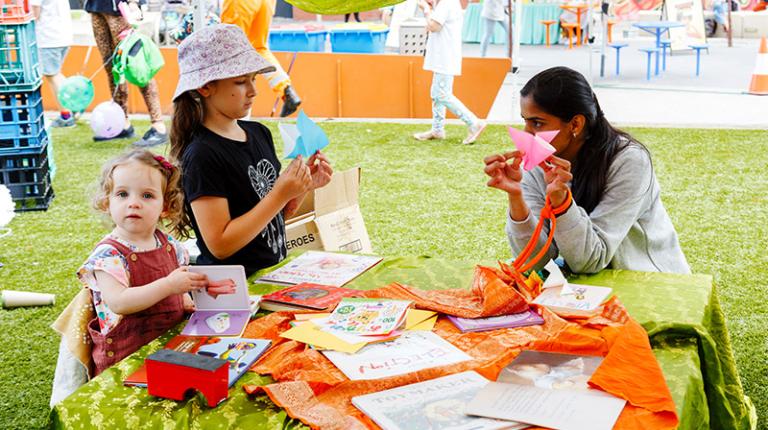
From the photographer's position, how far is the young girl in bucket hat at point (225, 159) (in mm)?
2236

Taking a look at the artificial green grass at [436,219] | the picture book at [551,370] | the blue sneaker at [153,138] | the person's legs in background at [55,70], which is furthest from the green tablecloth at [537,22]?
the picture book at [551,370]

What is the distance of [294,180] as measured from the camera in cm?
214

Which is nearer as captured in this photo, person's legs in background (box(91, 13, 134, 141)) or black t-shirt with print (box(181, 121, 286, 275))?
black t-shirt with print (box(181, 121, 286, 275))

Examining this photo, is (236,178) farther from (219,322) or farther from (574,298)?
(574,298)

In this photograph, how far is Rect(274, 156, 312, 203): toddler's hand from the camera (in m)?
2.14

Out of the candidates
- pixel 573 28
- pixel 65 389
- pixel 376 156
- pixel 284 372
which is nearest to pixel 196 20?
pixel 65 389

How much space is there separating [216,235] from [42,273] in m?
2.17

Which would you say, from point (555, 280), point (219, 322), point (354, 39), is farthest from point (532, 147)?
point (354, 39)

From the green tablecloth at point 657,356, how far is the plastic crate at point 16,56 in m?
3.27

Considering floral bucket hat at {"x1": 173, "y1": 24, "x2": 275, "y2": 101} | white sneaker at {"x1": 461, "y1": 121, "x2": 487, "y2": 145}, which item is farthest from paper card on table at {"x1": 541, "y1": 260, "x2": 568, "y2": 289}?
white sneaker at {"x1": 461, "y1": 121, "x2": 487, "y2": 145}

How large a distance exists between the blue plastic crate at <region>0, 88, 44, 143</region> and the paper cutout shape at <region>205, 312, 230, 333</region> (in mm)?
3488

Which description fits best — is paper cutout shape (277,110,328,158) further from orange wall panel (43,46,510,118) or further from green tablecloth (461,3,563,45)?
green tablecloth (461,3,563,45)

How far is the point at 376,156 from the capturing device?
21.3ft

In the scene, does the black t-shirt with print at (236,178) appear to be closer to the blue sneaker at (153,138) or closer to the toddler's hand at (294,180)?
the toddler's hand at (294,180)
